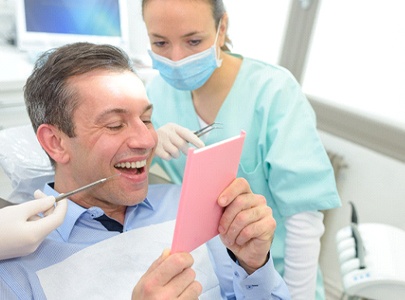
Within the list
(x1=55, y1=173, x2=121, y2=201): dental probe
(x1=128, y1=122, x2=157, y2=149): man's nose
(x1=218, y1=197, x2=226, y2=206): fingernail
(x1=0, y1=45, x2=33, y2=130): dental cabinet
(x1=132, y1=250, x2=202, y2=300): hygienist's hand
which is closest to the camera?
(x1=132, y1=250, x2=202, y2=300): hygienist's hand

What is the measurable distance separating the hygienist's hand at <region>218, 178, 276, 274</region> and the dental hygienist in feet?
1.25

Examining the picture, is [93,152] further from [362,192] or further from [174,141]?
[362,192]

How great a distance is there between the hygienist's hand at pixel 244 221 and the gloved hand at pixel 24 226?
370mm

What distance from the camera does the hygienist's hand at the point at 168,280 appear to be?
2.29 feet

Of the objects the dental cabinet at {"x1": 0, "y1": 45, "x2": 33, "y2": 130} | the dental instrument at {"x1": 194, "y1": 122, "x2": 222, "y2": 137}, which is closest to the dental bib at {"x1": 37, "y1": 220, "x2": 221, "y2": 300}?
the dental instrument at {"x1": 194, "y1": 122, "x2": 222, "y2": 137}

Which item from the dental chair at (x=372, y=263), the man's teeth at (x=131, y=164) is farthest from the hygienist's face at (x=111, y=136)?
the dental chair at (x=372, y=263)

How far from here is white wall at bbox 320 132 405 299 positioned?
196 cm

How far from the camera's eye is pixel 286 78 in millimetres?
1368

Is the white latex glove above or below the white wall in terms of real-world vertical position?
above

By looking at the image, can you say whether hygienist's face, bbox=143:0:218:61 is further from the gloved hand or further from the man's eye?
the gloved hand

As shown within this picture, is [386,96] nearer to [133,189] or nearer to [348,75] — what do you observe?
[348,75]

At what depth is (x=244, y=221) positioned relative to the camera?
84cm

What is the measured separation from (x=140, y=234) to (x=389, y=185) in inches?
53.6

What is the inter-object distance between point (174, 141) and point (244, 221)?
1.68ft
